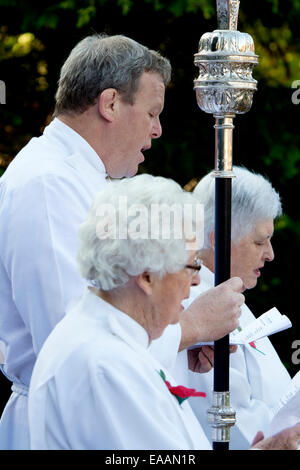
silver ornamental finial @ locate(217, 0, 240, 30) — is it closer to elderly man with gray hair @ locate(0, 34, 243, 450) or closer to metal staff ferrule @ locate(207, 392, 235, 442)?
elderly man with gray hair @ locate(0, 34, 243, 450)

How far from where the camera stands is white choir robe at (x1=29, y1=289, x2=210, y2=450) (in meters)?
2.45

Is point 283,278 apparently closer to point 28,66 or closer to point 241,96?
point 28,66

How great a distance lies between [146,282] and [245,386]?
127 centimetres

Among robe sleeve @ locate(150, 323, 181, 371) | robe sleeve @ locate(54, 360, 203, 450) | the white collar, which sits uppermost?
the white collar

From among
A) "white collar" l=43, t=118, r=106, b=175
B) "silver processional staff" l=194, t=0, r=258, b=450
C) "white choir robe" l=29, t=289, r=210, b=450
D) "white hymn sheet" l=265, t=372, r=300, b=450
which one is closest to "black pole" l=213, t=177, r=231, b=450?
"silver processional staff" l=194, t=0, r=258, b=450

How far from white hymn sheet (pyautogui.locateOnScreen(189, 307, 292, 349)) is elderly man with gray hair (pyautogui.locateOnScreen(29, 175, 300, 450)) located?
2.59 ft

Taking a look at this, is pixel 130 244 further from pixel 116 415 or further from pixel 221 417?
pixel 221 417

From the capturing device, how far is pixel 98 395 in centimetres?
244

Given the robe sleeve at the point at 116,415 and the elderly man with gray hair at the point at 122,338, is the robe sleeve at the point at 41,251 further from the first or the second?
the robe sleeve at the point at 116,415

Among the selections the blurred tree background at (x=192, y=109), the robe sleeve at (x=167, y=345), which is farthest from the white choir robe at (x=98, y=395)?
the blurred tree background at (x=192, y=109)

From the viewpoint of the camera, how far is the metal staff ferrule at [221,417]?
3.23 meters

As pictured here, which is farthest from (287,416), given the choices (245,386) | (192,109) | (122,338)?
(192,109)

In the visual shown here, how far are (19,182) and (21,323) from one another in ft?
1.61

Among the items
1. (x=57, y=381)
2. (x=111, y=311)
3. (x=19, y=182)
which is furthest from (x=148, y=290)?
(x=19, y=182)
